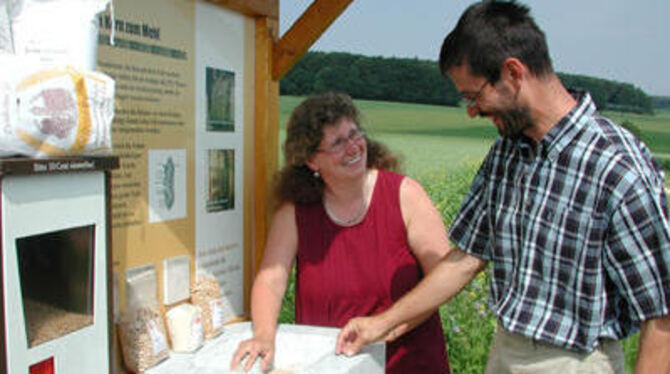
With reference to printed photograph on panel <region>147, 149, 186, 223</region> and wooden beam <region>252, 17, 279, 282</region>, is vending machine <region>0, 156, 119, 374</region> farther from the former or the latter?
wooden beam <region>252, 17, 279, 282</region>

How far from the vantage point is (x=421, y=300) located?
7.25 feet

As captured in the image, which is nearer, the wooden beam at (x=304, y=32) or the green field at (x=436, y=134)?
the wooden beam at (x=304, y=32)

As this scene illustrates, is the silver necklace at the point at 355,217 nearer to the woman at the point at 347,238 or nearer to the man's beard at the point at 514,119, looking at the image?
the woman at the point at 347,238

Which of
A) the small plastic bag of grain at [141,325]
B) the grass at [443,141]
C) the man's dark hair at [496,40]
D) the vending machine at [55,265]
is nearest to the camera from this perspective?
the vending machine at [55,265]

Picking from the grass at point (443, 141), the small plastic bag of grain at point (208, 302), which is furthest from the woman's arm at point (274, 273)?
the grass at point (443, 141)

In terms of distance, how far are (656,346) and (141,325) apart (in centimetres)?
146

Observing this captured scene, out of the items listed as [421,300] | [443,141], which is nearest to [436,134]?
[443,141]

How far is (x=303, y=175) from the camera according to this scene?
2.68 meters

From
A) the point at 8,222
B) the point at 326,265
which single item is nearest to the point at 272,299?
the point at 326,265

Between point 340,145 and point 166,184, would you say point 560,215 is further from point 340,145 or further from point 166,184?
point 166,184

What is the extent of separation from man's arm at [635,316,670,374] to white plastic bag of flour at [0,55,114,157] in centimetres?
138

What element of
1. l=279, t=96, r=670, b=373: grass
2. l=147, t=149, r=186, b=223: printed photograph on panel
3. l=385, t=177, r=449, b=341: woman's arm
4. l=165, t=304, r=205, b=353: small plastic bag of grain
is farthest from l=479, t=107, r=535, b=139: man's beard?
l=279, t=96, r=670, b=373: grass

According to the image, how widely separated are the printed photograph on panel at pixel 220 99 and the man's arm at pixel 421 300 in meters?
0.94

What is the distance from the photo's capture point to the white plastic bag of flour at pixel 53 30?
1578 mm
